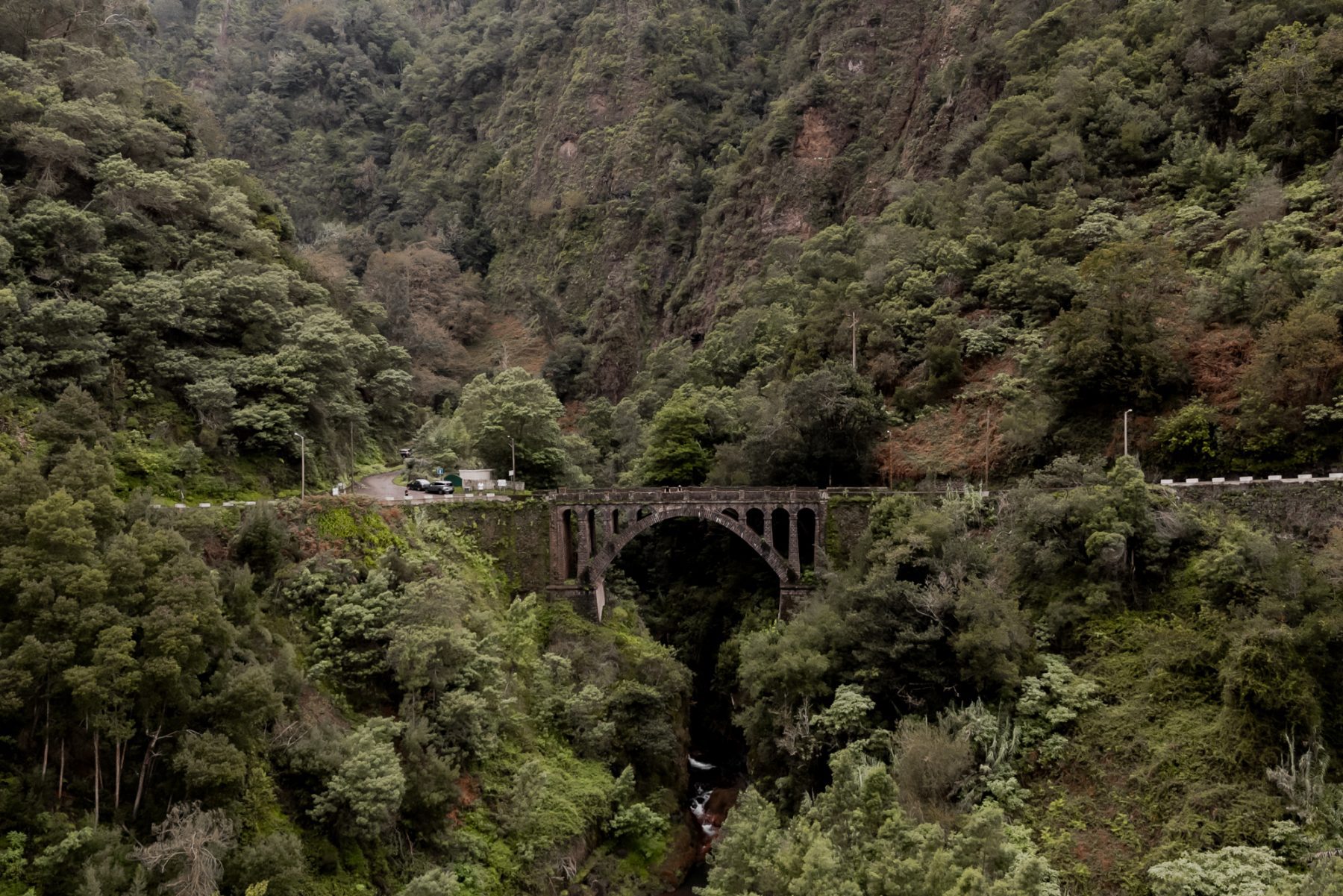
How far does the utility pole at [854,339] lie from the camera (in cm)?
4800

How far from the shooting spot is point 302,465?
125 ft

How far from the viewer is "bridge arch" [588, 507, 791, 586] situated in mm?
40281

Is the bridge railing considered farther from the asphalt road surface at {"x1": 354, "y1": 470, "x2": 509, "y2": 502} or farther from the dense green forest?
the asphalt road surface at {"x1": 354, "y1": 470, "x2": 509, "y2": 502}

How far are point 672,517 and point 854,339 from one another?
45.3 ft

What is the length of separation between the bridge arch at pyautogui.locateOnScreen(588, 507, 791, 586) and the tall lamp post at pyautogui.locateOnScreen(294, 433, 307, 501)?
11524 mm

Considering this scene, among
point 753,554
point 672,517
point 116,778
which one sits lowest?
point 116,778

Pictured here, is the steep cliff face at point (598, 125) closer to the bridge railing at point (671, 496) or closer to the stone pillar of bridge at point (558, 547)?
the bridge railing at point (671, 496)

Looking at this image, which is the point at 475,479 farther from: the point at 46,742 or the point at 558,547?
the point at 46,742

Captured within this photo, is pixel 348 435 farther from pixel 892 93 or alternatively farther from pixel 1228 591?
pixel 892 93

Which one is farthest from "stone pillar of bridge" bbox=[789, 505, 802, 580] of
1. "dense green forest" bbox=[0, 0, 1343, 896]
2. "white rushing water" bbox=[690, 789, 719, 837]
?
"white rushing water" bbox=[690, 789, 719, 837]

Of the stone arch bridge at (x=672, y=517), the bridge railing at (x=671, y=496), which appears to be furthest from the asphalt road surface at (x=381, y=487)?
the stone arch bridge at (x=672, y=517)

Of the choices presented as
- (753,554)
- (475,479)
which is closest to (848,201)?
(753,554)

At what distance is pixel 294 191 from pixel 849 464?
7512 cm

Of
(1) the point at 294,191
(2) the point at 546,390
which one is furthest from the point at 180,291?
(1) the point at 294,191
